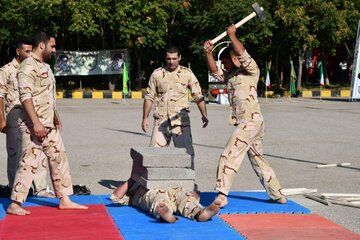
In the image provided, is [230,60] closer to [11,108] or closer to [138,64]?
[11,108]

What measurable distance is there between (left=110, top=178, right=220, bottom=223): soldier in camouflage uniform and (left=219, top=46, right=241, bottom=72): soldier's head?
1.28 metres

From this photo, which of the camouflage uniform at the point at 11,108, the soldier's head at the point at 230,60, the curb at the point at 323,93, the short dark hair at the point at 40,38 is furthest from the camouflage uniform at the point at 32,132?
the curb at the point at 323,93

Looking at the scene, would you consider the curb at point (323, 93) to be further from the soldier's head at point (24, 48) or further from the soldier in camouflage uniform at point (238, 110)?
the soldier in camouflage uniform at point (238, 110)

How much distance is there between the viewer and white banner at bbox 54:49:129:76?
4134 centimetres

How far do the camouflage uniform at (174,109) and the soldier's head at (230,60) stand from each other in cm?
102

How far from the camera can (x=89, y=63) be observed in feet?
137

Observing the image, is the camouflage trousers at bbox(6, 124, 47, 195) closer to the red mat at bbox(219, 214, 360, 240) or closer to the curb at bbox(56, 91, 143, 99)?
the red mat at bbox(219, 214, 360, 240)

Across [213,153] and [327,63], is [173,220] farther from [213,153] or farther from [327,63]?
[327,63]

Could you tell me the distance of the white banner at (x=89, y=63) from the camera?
4134cm

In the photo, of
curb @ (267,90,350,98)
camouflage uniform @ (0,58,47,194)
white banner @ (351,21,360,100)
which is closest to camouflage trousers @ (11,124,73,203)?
camouflage uniform @ (0,58,47,194)

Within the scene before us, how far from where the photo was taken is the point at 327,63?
51.1 m

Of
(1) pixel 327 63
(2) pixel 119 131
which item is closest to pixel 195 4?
(1) pixel 327 63

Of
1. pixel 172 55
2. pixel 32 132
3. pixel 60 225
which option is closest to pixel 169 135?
pixel 172 55

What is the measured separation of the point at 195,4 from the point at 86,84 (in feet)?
28.1
